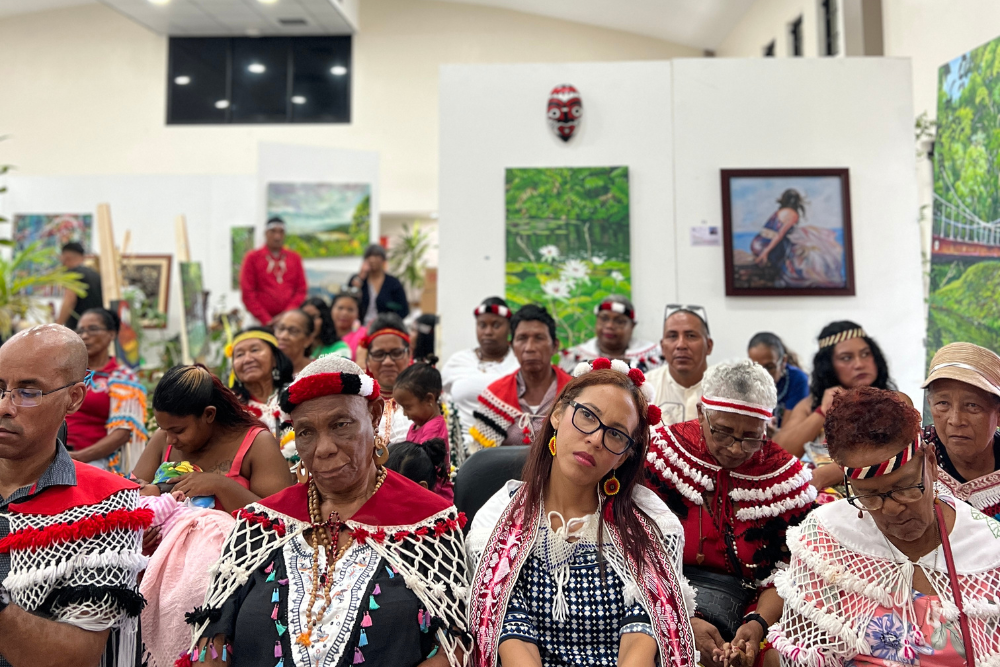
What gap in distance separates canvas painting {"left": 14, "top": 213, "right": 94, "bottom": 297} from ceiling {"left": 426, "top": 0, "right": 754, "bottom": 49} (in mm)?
6678

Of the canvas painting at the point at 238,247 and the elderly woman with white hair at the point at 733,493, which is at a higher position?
the canvas painting at the point at 238,247

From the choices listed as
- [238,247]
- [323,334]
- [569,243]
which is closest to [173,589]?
[323,334]

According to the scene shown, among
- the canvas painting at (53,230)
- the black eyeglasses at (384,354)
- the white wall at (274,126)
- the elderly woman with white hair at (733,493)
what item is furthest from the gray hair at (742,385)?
the canvas painting at (53,230)

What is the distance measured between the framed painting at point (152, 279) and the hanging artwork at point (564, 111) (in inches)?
263

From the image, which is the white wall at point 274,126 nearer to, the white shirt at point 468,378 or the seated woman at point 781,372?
the white shirt at point 468,378

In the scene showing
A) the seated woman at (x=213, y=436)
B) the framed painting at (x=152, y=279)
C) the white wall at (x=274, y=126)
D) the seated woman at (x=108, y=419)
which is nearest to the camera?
the seated woman at (x=213, y=436)

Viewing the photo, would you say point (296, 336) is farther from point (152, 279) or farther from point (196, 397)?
point (152, 279)

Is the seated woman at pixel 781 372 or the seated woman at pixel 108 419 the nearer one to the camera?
the seated woman at pixel 108 419

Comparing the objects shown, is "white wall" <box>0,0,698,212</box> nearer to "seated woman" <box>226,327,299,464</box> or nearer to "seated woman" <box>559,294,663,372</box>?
"seated woman" <box>559,294,663,372</box>

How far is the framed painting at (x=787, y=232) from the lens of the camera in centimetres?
561

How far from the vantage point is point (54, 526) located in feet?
5.63

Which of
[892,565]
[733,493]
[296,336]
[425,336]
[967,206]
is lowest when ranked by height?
[892,565]

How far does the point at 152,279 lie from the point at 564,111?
23.2 feet

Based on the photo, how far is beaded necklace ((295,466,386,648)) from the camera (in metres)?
1.89
